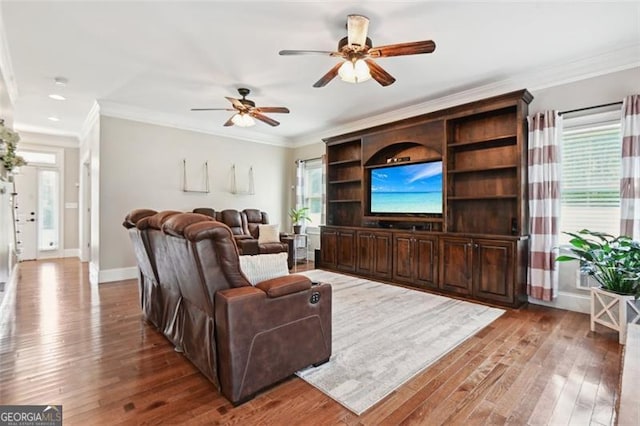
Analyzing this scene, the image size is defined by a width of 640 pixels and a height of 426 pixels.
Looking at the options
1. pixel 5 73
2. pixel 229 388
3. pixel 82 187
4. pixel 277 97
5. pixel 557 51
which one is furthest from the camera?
pixel 82 187

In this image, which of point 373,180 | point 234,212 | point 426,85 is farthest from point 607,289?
point 234,212

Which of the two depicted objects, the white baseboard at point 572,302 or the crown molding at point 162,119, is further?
the crown molding at point 162,119

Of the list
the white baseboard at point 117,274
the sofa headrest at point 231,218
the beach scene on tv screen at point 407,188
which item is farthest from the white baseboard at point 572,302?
the white baseboard at point 117,274

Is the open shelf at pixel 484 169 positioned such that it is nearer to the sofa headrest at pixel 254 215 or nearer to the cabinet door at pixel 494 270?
the cabinet door at pixel 494 270

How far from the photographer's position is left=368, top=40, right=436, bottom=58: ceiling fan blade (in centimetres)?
247

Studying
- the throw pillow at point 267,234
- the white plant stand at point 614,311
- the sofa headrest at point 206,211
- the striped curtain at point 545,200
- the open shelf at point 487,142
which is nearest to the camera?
the white plant stand at point 614,311

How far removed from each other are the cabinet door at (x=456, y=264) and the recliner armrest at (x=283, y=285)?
2.74 metres

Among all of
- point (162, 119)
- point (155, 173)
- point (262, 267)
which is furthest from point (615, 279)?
point (162, 119)

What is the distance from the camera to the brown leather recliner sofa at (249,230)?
5.41 metres

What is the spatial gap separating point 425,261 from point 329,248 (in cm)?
196

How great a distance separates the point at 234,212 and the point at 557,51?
17.5 feet

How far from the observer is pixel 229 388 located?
1.83 meters

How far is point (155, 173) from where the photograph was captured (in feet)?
18.1

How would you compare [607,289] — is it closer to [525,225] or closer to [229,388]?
[525,225]
